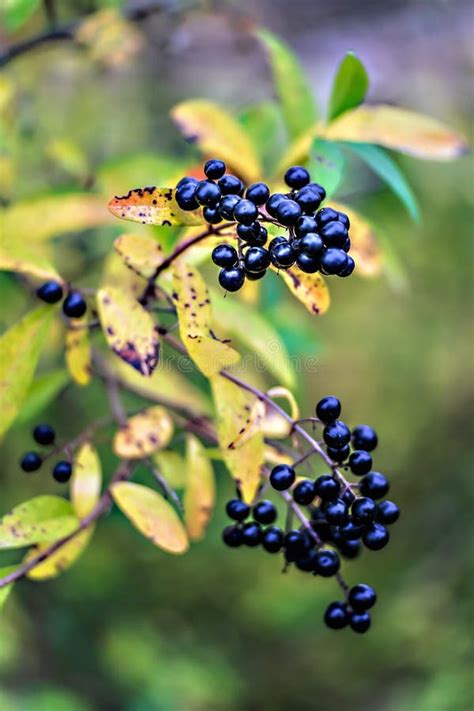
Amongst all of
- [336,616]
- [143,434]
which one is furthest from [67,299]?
[336,616]

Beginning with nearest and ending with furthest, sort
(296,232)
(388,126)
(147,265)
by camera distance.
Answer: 1. (296,232)
2. (147,265)
3. (388,126)

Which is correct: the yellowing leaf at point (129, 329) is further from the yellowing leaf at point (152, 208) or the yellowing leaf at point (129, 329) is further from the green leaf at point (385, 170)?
the green leaf at point (385, 170)

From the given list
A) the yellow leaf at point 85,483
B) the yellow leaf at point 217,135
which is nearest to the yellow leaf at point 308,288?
the yellow leaf at point 85,483

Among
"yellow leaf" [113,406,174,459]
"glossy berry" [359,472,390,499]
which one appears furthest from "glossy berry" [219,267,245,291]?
"yellow leaf" [113,406,174,459]

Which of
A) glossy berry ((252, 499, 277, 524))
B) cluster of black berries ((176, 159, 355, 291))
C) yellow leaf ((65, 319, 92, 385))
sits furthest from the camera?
yellow leaf ((65, 319, 92, 385))

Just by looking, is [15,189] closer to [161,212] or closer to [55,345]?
[55,345]

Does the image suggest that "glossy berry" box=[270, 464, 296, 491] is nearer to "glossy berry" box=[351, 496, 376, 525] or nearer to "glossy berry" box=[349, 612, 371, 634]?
"glossy berry" box=[351, 496, 376, 525]

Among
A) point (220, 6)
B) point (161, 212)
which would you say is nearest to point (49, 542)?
point (161, 212)
